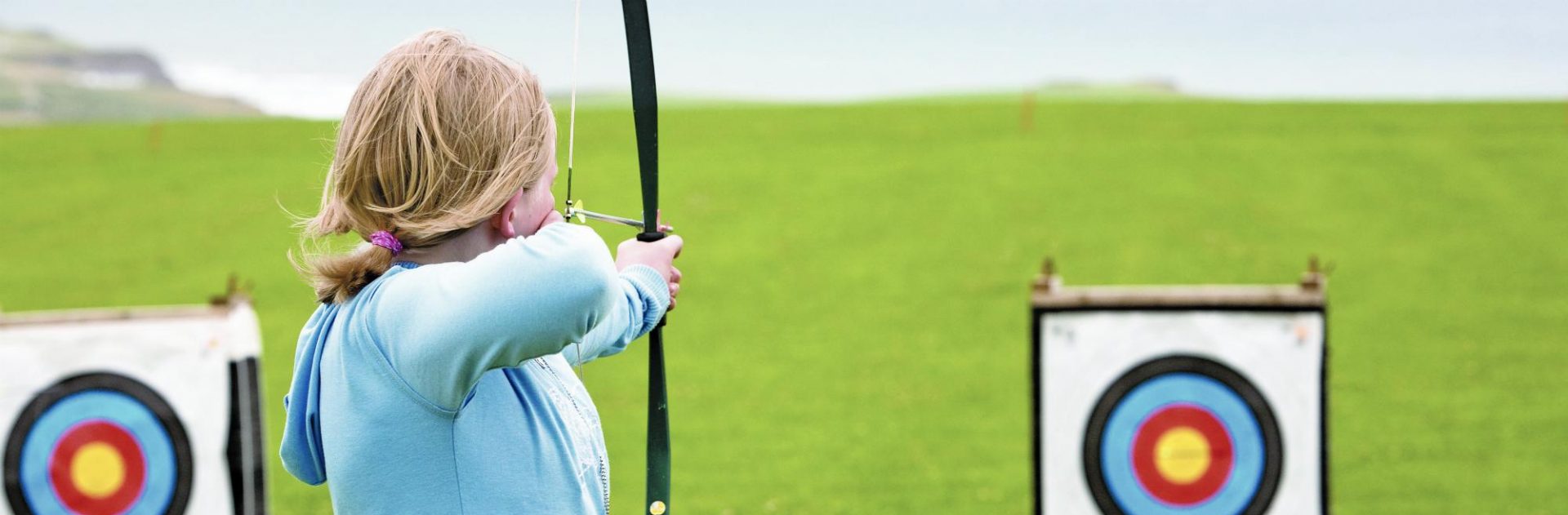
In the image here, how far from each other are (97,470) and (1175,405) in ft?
6.42

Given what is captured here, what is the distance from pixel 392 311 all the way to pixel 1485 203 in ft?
21.4

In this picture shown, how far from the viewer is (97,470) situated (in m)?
2.35

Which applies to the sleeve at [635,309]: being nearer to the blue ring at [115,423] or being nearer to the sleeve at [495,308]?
the sleeve at [495,308]

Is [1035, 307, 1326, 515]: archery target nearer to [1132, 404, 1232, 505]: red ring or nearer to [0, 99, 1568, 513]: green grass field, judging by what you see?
[1132, 404, 1232, 505]: red ring

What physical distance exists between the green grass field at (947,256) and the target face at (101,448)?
879 mm

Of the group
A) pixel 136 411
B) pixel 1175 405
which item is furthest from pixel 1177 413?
pixel 136 411

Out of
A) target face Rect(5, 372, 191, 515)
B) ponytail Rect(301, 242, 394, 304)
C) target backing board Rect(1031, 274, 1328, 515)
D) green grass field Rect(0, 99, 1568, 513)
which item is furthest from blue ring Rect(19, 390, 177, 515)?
ponytail Rect(301, 242, 394, 304)

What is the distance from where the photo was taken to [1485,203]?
616 cm

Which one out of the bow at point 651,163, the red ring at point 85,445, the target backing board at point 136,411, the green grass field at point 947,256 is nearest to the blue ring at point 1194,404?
the green grass field at point 947,256

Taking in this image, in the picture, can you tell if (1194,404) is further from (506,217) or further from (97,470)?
(97,470)

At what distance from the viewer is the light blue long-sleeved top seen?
71cm

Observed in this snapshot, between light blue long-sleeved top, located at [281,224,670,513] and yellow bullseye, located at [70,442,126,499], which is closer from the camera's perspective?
light blue long-sleeved top, located at [281,224,670,513]

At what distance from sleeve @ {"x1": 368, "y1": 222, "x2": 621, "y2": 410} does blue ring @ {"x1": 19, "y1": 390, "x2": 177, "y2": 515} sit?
74.4 inches

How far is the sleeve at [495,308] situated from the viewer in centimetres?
70
